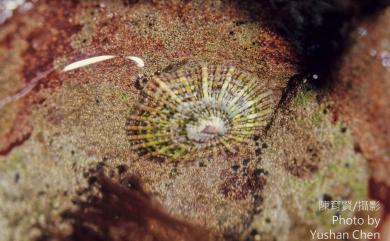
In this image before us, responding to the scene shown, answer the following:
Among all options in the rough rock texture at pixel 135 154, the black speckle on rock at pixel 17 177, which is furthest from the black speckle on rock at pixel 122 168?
the black speckle on rock at pixel 17 177

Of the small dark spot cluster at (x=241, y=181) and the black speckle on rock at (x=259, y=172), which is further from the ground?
the black speckle on rock at (x=259, y=172)

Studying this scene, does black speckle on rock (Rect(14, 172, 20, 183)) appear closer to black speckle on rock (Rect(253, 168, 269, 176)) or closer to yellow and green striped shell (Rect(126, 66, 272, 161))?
yellow and green striped shell (Rect(126, 66, 272, 161))

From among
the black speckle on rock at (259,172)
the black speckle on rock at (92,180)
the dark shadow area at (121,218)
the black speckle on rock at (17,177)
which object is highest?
the black speckle on rock at (17,177)

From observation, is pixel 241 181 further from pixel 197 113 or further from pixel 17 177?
pixel 17 177

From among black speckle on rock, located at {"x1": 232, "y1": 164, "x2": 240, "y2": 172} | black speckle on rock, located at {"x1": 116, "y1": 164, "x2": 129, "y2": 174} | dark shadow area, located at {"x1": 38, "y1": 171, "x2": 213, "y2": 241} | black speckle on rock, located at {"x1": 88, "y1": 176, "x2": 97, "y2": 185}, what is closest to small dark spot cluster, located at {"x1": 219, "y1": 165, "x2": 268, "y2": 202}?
black speckle on rock, located at {"x1": 232, "y1": 164, "x2": 240, "y2": 172}

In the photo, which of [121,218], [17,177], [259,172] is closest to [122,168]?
[121,218]

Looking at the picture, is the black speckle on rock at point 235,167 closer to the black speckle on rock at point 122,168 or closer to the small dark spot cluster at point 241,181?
the small dark spot cluster at point 241,181
